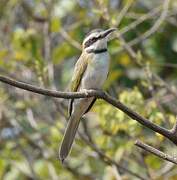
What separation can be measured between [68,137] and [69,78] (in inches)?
85.9

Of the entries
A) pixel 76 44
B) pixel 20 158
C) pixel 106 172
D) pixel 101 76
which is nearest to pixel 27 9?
pixel 76 44

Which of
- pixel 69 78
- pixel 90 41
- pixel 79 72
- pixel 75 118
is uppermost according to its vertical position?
pixel 90 41

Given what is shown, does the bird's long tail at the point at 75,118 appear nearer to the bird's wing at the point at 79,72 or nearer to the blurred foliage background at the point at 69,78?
the bird's wing at the point at 79,72

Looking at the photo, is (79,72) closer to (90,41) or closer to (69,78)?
(90,41)

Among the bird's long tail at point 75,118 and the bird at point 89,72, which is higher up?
the bird at point 89,72

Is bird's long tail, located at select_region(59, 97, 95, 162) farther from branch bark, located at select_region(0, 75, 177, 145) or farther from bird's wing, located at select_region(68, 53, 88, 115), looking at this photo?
branch bark, located at select_region(0, 75, 177, 145)

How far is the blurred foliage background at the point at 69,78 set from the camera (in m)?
5.64

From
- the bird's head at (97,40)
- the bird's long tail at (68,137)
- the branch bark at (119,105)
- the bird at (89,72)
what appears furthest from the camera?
the bird's head at (97,40)

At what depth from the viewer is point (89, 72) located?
4500 millimetres

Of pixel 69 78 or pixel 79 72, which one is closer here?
pixel 79 72

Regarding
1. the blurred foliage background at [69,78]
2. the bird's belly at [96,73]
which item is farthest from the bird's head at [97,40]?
the blurred foliage background at [69,78]

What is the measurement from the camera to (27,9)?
22.5ft

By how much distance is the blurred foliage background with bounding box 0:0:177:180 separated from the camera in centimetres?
564

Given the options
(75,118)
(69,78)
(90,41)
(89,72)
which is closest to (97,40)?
(90,41)
